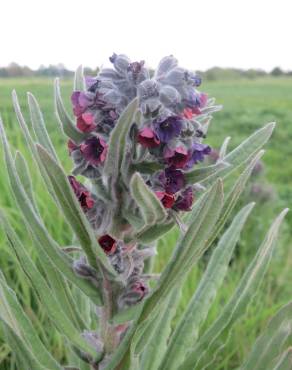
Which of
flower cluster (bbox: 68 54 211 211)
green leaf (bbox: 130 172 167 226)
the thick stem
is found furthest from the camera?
the thick stem

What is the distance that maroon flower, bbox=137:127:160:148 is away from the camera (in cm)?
111

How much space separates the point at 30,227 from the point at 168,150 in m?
0.38

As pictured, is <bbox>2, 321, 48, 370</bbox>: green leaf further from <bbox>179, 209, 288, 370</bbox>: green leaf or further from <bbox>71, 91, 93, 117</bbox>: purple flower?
<bbox>71, 91, 93, 117</bbox>: purple flower

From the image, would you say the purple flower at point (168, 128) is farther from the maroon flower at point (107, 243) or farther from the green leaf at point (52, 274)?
the green leaf at point (52, 274)

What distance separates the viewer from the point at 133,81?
1184mm

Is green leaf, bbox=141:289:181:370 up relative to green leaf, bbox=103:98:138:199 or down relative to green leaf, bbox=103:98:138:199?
down

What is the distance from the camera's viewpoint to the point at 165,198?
1175 mm

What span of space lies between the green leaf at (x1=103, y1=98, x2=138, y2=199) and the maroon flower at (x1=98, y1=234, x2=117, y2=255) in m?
0.10

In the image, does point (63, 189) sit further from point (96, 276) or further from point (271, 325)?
point (271, 325)

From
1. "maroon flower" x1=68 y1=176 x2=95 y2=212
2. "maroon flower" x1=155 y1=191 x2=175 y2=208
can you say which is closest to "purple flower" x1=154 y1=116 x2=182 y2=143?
"maroon flower" x1=155 y1=191 x2=175 y2=208

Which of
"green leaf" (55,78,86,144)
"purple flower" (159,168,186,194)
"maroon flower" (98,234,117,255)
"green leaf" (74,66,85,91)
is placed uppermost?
"green leaf" (74,66,85,91)

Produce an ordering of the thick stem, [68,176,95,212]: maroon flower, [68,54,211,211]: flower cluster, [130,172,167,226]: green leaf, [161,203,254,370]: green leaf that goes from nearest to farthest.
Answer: [130,172,167,226]: green leaf < [68,54,211,211]: flower cluster < [68,176,95,212]: maroon flower < the thick stem < [161,203,254,370]: green leaf

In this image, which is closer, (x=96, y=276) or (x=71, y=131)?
(x=71, y=131)

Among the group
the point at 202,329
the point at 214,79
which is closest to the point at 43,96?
the point at 202,329
